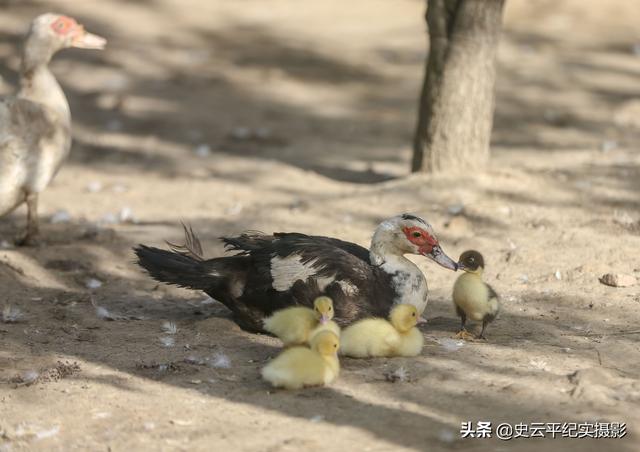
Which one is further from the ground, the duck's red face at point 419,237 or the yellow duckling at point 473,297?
the duck's red face at point 419,237

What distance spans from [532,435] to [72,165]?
7.39 meters

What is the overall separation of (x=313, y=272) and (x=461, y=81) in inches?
136

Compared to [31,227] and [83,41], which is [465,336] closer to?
[31,227]

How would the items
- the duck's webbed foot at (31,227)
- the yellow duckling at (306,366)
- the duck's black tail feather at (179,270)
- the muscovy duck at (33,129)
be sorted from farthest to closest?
the duck's webbed foot at (31,227), the muscovy duck at (33,129), the duck's black tail feather at (179,270), the yellow duckling at (306,366)

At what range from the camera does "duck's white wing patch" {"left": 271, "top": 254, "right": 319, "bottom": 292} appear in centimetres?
564

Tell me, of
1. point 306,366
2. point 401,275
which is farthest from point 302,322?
point 401,275

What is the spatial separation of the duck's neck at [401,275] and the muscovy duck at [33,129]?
10.0 feet

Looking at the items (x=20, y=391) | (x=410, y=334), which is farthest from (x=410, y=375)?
(x=20, y=391)

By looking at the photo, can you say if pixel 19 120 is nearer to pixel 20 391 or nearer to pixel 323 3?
pixel 20 391

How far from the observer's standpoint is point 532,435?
417 cm

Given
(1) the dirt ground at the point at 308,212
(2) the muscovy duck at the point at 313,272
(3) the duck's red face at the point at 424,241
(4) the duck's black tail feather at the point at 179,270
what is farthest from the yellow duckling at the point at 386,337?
(4) the duck's black tail feather at the point at 179,270

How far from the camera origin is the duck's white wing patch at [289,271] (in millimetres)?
5641

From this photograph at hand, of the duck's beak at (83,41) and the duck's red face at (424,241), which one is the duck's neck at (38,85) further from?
the duck's red face at (424,241)

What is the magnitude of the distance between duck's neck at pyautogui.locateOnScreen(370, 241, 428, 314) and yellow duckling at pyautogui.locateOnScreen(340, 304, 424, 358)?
1.30 feet
